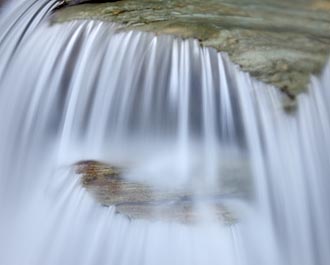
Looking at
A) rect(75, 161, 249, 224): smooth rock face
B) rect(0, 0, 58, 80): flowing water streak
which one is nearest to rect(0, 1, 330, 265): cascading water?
rect(75, 161, 249, 224): smooth rock face

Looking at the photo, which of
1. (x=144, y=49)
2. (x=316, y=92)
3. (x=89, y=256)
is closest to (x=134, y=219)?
(x=89, y=256)

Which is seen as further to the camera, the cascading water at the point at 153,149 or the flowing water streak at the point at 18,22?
the flowing water streak at the point at 18,22

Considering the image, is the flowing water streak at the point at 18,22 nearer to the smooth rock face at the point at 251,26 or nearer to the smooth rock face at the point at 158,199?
the smooth rock face at the point at 251,26

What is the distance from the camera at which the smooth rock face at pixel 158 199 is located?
7.45ft

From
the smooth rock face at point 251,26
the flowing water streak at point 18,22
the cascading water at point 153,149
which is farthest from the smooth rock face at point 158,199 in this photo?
the flowing water streak at point 18,22

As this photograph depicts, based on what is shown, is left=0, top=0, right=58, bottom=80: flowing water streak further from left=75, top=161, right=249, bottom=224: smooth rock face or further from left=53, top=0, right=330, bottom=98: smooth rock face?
left=75, top=161, right=249, bottom=224: smooth rock face

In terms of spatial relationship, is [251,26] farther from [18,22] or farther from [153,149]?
[18,22]

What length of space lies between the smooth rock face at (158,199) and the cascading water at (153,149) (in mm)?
34

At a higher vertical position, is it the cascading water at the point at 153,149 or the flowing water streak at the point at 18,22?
the flowing water streak at the point at 18,22

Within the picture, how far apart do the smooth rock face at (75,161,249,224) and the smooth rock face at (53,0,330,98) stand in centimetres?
74

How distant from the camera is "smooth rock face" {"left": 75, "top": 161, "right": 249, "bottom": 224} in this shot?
2.27 m

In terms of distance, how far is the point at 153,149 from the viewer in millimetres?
2523

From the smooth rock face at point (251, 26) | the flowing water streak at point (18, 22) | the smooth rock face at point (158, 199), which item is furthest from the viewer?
the flowing water streak at point (18, 22)

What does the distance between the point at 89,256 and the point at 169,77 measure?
115 cm
